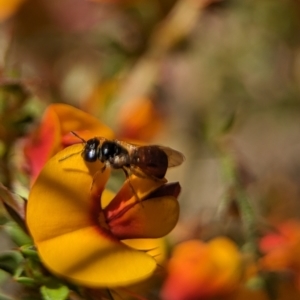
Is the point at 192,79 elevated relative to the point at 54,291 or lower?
elevated

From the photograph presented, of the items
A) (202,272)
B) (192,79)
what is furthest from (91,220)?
(192,79)

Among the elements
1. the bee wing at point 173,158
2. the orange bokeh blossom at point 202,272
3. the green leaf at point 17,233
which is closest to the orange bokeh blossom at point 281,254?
the orange bokeh blossom at point 202,272

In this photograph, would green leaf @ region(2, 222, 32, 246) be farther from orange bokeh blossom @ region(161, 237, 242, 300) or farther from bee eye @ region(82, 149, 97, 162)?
orange bokeh blossom @ region(161, 237, 242, 300)

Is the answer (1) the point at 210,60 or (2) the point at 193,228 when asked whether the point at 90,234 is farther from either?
(1) the point at 210,60

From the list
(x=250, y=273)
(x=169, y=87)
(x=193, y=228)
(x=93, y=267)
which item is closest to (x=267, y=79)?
(x=169, y=87)

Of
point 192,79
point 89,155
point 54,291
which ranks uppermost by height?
point 192,79

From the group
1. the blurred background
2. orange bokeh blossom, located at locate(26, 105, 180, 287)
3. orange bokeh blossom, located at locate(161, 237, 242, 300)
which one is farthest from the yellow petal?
the blurred background

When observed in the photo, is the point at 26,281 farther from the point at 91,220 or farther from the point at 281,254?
the point at 281,254

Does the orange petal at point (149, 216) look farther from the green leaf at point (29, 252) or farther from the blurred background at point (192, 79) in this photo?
the blurred background at point (192, 79)
